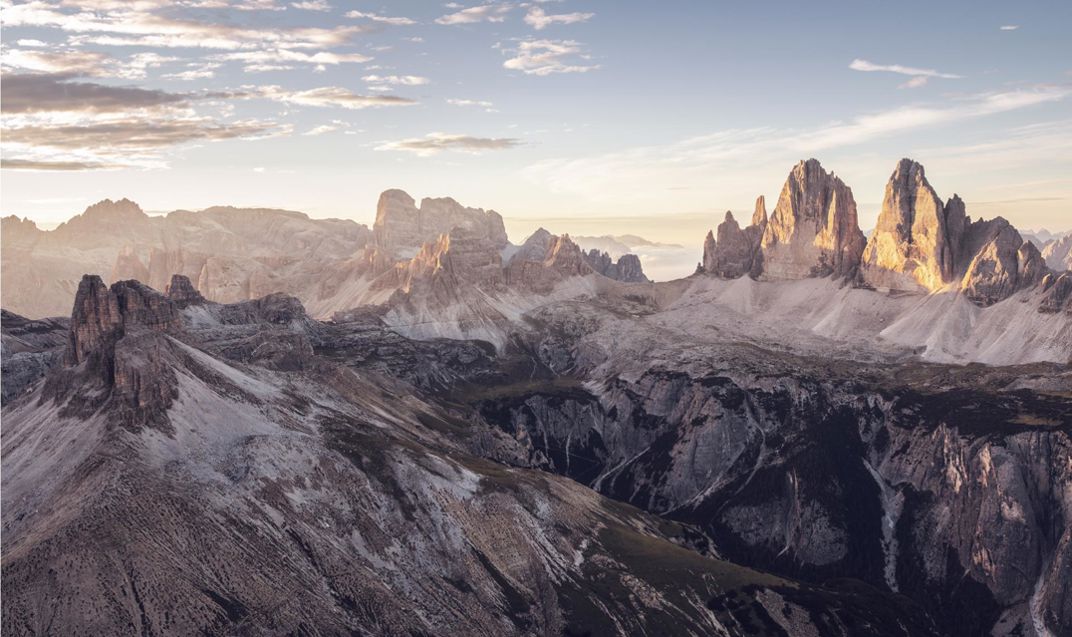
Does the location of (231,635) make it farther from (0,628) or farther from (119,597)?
(0,628)

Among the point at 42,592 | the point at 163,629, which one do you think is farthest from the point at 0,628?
the point at 163,629

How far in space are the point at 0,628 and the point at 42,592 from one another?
37.8 feet

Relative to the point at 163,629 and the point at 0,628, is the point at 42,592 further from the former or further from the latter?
the point at 163,629

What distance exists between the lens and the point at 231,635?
19950cm

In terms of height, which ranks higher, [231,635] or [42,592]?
[42,592]

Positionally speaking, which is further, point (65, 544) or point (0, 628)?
point (65, 544)

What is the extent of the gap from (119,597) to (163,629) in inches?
424

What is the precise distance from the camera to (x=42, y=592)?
190 meters

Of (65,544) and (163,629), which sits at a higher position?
(65,544)

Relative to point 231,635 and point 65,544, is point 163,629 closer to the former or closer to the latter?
point 231,635

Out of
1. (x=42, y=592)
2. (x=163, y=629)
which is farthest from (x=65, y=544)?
(x=163, y=629)

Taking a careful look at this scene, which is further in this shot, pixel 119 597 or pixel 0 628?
pixel 119 597

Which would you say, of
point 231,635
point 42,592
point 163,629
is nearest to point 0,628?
point 42,592

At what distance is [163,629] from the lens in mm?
193500
